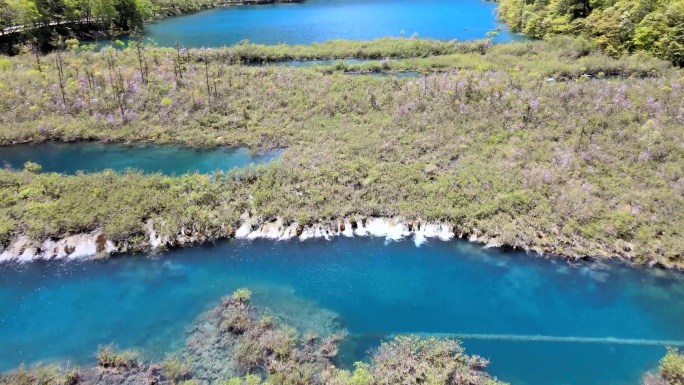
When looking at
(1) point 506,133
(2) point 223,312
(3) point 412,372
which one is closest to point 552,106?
(1) point 506,133

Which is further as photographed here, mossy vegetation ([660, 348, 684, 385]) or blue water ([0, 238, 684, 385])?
blue water ([0, 238, 684, 385])

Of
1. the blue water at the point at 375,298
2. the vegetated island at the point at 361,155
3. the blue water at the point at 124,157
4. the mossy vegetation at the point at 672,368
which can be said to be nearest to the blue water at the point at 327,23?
the vegetated island at the point at 361,155

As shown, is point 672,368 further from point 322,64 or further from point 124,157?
point 322,64

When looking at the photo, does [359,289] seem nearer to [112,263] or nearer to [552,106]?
[112,263]

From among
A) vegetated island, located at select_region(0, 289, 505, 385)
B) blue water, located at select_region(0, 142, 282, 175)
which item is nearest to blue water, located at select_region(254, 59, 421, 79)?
blue water, located at select_region(0, 142, 282, 175)

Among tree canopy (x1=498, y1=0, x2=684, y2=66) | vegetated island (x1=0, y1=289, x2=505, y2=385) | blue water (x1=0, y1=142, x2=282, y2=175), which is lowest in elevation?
vegetated island (x1=0, y1=289, x2=505, y2=385)

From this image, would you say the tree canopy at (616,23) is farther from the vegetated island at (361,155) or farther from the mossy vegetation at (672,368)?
the mossy vegetation at (672,368)

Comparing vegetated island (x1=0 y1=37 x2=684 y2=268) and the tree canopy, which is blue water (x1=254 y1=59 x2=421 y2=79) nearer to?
vegetated island (x1=0 y1=37 x2=684 y2=268)

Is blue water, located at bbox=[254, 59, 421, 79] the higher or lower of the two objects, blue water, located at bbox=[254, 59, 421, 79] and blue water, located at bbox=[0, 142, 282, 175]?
the higher

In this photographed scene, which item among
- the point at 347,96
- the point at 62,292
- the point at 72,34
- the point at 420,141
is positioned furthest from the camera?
the point at 72,34
